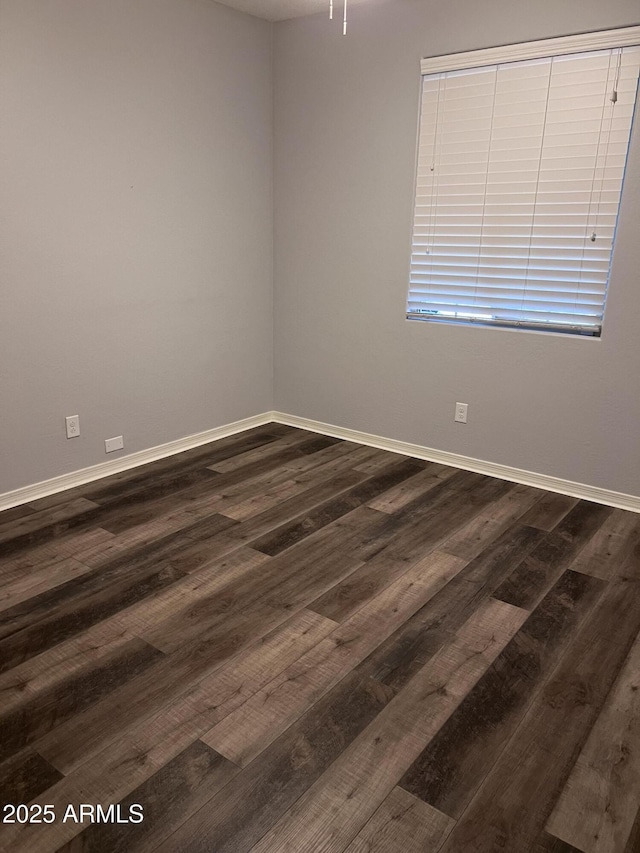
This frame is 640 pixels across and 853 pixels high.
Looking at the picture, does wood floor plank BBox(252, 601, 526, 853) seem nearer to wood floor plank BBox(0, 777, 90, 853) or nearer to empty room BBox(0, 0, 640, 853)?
empty room BBox(0, 0, 640, 853)

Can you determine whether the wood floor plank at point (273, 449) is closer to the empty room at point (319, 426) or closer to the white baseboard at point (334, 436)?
the empty room at point (319, 426)

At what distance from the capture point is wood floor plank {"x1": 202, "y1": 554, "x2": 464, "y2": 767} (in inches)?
70.3

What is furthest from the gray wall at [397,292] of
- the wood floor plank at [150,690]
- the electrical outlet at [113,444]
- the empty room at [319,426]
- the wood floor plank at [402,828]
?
the wood floor plank at [402,828]

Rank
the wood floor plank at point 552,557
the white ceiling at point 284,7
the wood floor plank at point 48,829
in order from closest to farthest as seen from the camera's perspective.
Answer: the wood floor plank at point 48,829
the wood floor plank at point 552,557
the white ceiling at point 284,7

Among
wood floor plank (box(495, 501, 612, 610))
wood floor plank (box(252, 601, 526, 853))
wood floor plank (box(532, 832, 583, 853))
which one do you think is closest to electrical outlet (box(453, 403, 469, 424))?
wood floor plank (box(495, 501, 612, 610))

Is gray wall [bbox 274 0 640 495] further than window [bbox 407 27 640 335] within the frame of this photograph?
Yes

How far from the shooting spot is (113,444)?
3.63 meters

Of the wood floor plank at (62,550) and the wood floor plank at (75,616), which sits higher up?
the wood floor plank at (62,550)

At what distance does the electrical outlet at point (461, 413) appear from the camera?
12.4 feet

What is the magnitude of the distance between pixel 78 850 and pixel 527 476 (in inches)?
113

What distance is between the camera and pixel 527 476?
363cm

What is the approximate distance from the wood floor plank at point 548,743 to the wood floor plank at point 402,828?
0.04 metres

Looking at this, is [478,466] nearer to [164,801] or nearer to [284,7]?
[164,801]

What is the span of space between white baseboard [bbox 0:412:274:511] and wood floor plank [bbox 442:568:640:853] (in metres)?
2.56
